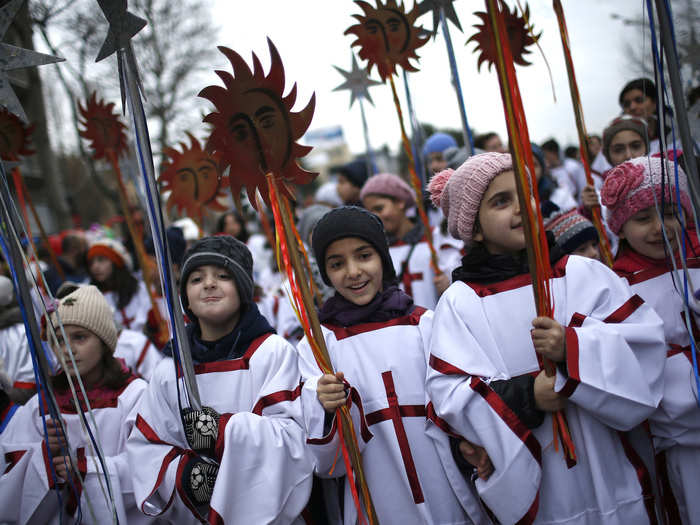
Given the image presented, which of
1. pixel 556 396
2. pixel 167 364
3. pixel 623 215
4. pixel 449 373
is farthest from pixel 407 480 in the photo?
pixel 623 215

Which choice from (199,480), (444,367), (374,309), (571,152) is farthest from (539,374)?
(571,152)

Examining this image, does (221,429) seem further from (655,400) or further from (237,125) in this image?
(655,400)

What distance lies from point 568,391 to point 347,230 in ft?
3.66

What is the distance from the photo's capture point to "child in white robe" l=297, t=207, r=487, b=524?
7.45 ft

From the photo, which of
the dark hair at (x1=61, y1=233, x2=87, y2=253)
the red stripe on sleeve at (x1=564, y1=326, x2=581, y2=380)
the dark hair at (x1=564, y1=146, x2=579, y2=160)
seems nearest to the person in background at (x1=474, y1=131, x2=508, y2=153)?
the dark hair at (x1=564, y1=146, x2=579, y2=160)

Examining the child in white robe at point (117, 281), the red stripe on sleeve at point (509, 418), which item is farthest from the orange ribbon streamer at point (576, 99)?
the child in white robe at point (117, 281)

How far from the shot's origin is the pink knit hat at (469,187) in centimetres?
224

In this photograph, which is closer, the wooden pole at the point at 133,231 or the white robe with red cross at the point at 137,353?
the white robe with red cross at the point at 137,353

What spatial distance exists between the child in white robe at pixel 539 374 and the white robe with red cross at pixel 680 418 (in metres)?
0.14

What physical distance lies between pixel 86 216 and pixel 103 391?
3322 centimetres

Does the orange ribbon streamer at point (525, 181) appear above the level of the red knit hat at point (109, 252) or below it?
below

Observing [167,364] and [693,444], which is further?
Result: [167,364]

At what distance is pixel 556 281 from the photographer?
2.21 meters

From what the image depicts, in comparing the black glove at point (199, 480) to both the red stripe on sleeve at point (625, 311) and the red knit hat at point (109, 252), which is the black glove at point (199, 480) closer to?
the red stripe on sleeve at point (625, 311)
